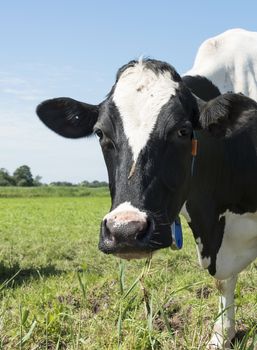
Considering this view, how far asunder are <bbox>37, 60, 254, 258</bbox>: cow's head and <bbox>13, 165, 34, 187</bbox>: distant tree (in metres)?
87.4

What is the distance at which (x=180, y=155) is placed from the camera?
3.78 m

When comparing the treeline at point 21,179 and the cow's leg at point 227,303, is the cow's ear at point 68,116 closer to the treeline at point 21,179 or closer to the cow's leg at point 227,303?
the cow's leg at point 227,303

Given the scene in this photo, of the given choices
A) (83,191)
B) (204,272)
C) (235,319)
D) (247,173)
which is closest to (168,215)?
(247,173)

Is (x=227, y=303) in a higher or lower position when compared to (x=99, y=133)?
lower

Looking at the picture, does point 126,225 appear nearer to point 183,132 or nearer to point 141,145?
point 141,145

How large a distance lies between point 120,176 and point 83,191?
6435 cm

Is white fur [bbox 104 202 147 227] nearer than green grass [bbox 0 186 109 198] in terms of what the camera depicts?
Yes

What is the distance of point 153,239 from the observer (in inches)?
126

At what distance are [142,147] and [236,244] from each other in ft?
6.67

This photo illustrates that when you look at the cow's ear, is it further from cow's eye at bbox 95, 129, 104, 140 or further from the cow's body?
the cow's body

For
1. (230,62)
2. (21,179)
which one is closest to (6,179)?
(21,179)

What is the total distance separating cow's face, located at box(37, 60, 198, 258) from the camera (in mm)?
3170

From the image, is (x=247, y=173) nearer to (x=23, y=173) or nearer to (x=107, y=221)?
(x=107, y=221)

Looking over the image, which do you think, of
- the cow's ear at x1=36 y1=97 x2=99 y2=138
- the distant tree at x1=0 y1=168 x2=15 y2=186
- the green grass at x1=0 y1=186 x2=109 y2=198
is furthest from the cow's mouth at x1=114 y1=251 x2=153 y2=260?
the distant tree at x1=0 y1=168 x2=15 y2=186
